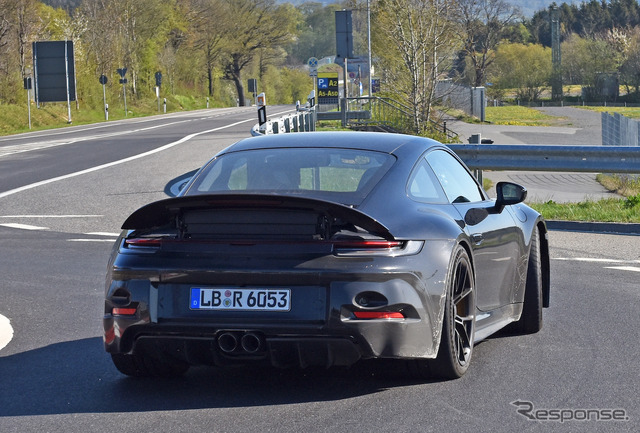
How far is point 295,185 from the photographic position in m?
5.77

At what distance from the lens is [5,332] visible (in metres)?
7.21

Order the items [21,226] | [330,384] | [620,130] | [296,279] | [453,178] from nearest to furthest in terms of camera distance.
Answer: [296,279] < [330,384] < [453,178] < [21,226] < [620,130]

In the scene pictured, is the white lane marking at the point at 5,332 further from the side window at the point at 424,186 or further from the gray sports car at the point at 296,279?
the side window at the point at 424,186

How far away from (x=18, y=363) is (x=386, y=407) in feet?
7.49

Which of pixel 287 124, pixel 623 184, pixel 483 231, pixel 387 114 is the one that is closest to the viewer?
pixel 483 231

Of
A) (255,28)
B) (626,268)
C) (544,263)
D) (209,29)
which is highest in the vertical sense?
(255,28)

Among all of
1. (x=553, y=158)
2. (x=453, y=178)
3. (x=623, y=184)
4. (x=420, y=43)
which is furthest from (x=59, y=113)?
(x=453, y=178)

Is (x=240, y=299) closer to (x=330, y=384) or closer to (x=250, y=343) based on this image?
(x=250, y=343)

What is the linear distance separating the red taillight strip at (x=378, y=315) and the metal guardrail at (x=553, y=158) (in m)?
9.96

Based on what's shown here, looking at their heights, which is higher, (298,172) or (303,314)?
(298,172)

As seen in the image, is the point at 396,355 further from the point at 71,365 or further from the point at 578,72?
the point at 578,72

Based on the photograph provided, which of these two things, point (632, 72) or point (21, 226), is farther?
point (632, 72)

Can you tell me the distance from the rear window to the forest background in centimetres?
2520

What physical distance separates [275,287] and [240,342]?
31cm
